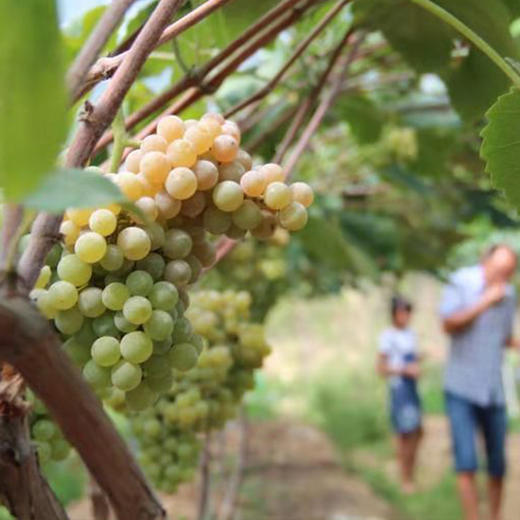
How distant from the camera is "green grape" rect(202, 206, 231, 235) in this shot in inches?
17.6

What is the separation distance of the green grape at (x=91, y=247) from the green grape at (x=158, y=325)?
0.14ft

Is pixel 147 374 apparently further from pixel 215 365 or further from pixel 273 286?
pixel 273 286

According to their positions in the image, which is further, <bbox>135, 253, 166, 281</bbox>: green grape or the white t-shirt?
the white t-shirt

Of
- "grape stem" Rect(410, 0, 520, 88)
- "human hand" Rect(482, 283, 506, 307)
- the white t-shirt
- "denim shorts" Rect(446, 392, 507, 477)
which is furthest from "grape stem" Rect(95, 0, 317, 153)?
the white t-shirt

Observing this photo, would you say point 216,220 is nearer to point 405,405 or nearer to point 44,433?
point 44,433

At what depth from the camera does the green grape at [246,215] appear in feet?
1.46

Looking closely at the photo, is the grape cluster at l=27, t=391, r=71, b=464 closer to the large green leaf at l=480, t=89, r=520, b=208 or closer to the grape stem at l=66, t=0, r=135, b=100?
the grape stem at l=66, t=0, r=135, b=100

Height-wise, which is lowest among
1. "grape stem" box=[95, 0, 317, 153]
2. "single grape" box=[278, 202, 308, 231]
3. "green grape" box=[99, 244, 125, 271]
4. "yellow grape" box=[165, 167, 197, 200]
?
"green grape" box=[99, 244, 125, 271]

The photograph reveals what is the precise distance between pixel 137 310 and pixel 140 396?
0.06 m

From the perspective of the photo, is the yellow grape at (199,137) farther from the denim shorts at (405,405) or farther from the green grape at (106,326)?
the denim shorts at (405,405)

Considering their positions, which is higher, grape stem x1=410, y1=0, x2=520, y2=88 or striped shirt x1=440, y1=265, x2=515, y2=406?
grape stem x1=410, y1=0, x2=520, y2=88

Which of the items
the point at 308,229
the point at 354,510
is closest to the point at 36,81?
the point at 308,229

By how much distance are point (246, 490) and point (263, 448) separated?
1271 mm

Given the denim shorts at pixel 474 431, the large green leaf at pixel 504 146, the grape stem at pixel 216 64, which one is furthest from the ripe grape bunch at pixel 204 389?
the denim shorts at pixel 474 431
